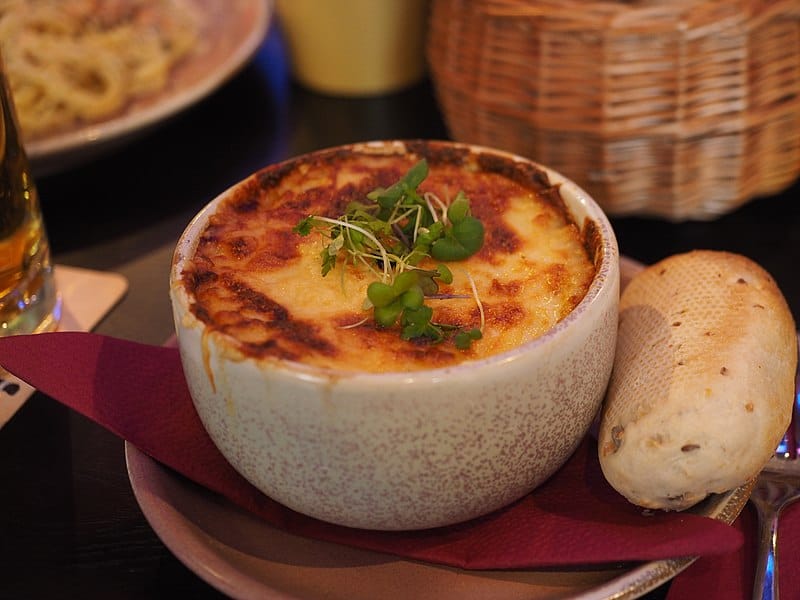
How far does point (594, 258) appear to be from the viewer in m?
0.94

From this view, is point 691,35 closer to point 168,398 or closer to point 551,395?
point 551,395

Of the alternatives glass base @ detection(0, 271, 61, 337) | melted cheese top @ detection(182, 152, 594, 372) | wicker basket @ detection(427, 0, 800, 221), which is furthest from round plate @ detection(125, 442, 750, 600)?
wicker basket @ detection(427, 0, 800, 221)

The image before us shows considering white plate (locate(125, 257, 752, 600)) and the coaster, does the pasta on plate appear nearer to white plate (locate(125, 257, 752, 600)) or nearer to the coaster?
the coaster

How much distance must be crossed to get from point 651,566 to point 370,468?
0.88 ft

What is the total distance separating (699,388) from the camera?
832mm

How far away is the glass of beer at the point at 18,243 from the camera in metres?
1.19

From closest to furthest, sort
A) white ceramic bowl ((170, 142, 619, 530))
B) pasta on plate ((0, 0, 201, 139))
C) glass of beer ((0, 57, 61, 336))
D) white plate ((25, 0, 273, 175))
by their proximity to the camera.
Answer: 1. white ceramic bowl ((170, 142, 619, 530))
2. glass of beer ((0, 57, 61, 336))
3. white plate ((25, 0, 273, 175))
4. pasta on plate ((0, 0, 201, 139))

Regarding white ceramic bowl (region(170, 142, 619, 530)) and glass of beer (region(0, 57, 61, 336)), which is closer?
white ceramic bowl (region(170, 142, 619, 530))

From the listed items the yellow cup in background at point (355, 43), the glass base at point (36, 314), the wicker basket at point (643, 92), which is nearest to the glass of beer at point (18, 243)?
the glass base at point (36, 314)

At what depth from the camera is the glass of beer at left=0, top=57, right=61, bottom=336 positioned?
1.19 m

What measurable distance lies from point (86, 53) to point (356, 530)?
1401 millimetres

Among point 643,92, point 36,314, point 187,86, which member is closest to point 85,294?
point 36,314

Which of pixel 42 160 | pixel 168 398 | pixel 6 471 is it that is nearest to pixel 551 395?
pixel 168 398

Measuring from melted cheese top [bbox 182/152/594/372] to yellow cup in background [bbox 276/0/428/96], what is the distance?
3.11 ft
